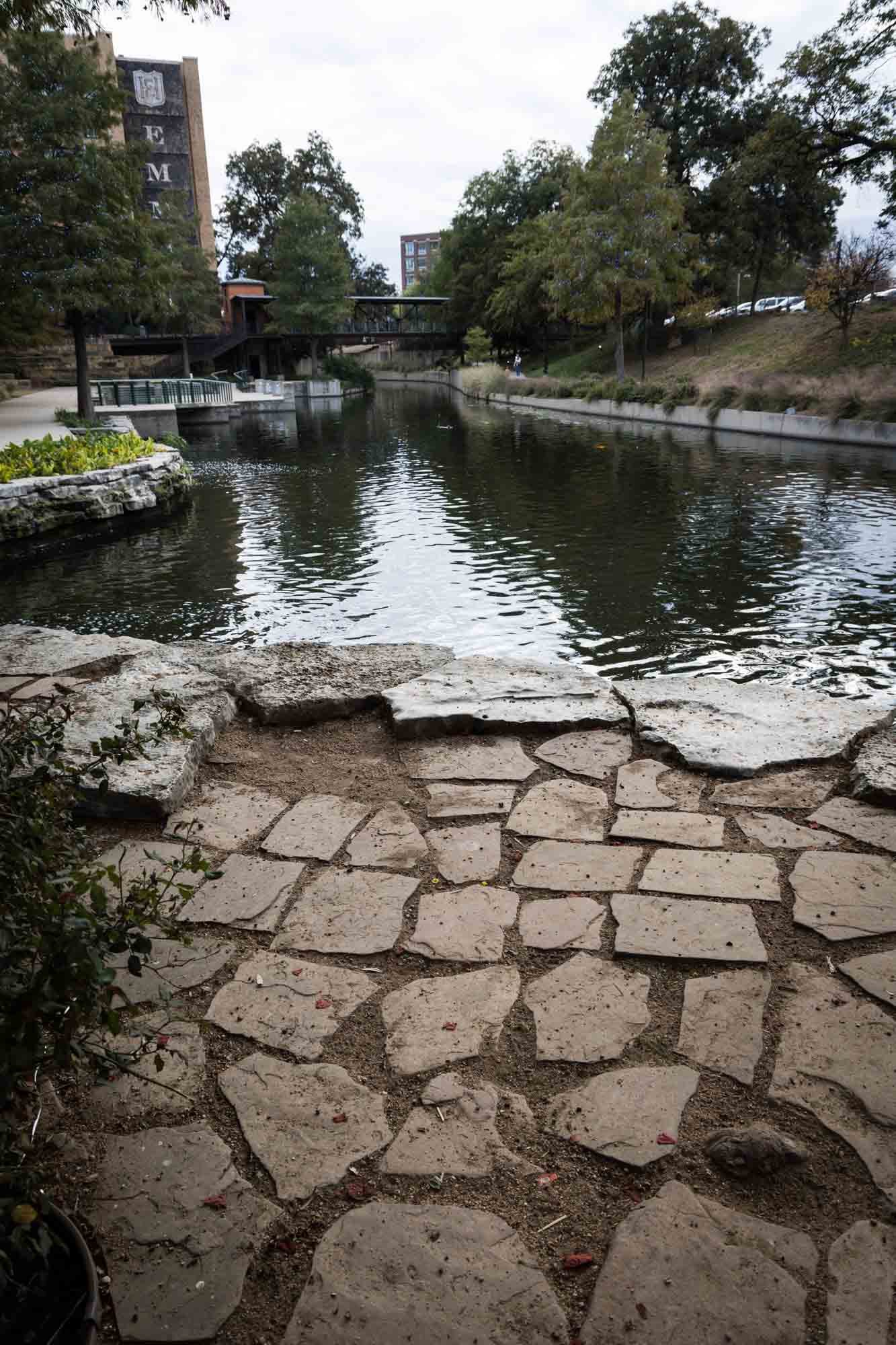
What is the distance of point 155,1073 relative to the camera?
200 centimetres

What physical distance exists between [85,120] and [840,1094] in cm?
1925

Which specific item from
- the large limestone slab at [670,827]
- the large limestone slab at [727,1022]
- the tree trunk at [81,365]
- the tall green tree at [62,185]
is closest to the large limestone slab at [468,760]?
the large limestone slab at [670,827]

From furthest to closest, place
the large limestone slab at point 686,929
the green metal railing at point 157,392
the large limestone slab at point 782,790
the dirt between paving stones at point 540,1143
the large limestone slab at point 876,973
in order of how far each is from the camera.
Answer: the green metal railing at point 157,392 < the large limestone slab at point 782,790 < the large limestone slab at point 686,929 < the large limestone slab at point 876,973 < the dirt between paving stones at point 540,1143

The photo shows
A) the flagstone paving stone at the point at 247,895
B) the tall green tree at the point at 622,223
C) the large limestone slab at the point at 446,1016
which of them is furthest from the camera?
the tall green tree at the point at 622,223

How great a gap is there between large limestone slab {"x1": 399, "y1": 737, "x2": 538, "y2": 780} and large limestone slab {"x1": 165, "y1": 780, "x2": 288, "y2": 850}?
0.62 metres

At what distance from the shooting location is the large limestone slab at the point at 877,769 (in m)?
3.10

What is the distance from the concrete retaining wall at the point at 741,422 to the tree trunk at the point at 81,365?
1498 centimetres

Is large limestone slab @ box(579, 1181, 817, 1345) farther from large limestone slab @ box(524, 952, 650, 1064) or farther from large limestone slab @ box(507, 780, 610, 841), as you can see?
large limestone slab @ box(507, 780, 610, 841)

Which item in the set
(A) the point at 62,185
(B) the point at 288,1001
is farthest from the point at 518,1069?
(A) the point at 62,185

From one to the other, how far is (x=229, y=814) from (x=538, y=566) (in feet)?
22.2

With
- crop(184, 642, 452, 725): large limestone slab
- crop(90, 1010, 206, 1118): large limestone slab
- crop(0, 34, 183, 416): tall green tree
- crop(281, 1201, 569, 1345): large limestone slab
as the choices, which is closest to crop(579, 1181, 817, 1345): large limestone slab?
crop(281, 1201, 569, 1345): large limestone slab

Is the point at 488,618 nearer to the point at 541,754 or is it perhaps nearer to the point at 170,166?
the point at 541,754

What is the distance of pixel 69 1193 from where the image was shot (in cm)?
166

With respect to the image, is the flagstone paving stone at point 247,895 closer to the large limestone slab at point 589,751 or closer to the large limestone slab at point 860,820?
the large limestone slab at point 589,751
